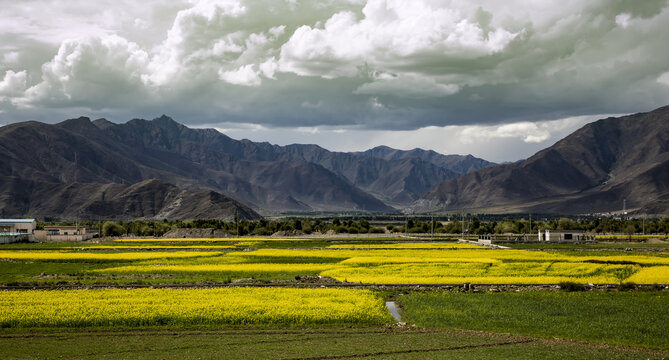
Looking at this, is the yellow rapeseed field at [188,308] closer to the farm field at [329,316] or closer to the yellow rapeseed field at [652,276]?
the farm field at [329,316]

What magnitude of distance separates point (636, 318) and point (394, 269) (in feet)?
94.7

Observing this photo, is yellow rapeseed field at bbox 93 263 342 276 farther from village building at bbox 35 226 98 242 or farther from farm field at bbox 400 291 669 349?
village building at bbox 35 226 98 242

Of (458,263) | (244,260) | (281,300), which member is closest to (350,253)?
(244,260)

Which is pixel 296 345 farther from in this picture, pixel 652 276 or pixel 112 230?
pixel 112 230

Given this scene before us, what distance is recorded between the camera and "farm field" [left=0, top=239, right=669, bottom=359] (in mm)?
28828

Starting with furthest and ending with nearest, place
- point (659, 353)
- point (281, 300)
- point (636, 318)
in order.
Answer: point (281, 300), point (636, 318), point (659, 353)

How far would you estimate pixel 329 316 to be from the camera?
36.1 metres

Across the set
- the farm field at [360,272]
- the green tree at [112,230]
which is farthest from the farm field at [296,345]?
the green tree at [112,230]

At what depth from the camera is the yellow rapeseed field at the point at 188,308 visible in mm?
35000

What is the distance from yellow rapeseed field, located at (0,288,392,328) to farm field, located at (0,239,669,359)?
0.08m

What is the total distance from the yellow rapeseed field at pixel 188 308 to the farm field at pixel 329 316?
0.08m

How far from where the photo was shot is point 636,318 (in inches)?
1435

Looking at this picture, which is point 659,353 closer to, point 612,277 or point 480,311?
Answer: point 480,311

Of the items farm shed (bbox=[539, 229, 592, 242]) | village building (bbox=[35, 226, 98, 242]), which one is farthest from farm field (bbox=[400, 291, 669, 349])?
village building (bbox=[35, 226, 98, 242])
